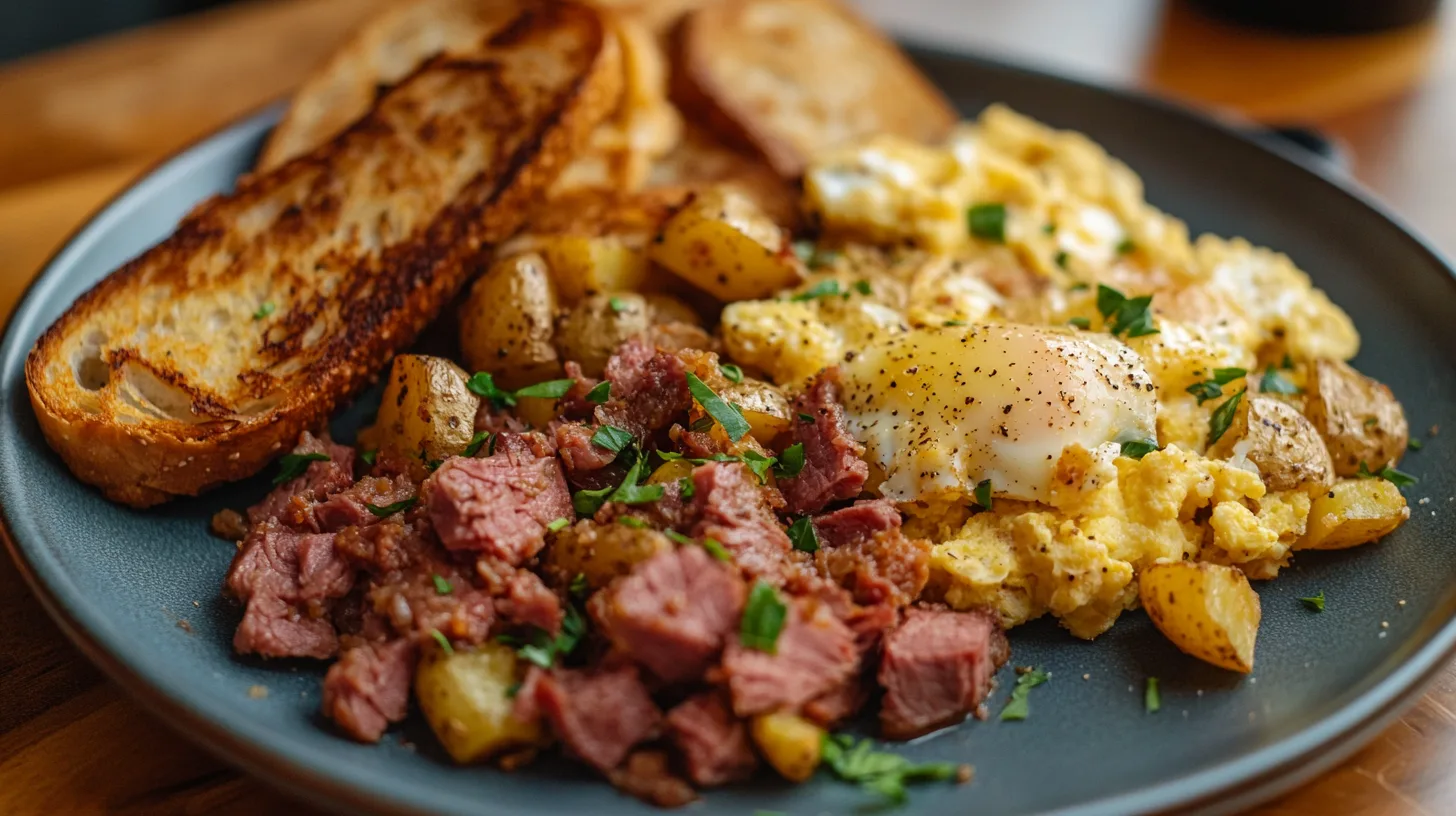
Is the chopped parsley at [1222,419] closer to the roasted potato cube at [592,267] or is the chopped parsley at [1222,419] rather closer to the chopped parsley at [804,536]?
the chopped parsley at [804,536]

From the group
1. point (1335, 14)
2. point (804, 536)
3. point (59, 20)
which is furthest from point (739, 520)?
point (59, 20)

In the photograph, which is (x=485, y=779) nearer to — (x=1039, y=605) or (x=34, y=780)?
(x=34, y=780)

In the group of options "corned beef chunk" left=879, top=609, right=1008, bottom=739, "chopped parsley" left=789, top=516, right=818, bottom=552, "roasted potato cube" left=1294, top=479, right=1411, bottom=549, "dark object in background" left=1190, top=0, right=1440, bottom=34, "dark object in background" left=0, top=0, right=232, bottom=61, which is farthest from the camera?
"dark object in background" left=0, top=0, right=232, bottom=61

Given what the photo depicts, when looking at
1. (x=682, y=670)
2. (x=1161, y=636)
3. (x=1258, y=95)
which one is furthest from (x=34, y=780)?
(x=1258, y=95)

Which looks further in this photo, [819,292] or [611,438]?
[819,292]

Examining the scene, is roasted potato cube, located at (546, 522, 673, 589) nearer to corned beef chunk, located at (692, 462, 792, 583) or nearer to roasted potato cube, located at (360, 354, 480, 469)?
corned beef chunk, located at (692, 462, 792, 583)

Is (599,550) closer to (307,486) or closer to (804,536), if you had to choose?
(804,536)

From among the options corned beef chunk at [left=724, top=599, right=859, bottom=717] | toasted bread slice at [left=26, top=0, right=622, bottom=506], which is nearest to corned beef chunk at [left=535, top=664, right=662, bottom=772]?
corned beef chunk at [left=724, top=599, right=859, bottom=717]

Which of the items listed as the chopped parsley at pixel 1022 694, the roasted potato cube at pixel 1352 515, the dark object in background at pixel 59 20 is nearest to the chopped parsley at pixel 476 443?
the chopped parsley at pixel 1022 694
